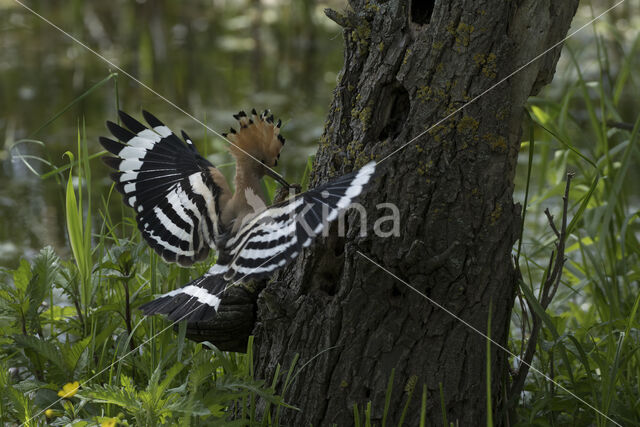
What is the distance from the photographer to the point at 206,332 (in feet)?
7.01

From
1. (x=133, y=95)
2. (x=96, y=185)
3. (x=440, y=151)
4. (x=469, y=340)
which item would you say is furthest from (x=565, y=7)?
(x=133, y=95)

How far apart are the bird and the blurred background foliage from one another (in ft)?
0.39

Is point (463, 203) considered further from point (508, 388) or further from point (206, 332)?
point (206, 332)

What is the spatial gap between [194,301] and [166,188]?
0.52 meters

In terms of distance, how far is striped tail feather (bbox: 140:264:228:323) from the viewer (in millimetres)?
1925

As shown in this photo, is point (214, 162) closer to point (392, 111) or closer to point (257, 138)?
point (257, 138)

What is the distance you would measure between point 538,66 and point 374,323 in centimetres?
81

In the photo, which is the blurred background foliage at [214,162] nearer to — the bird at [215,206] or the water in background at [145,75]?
the water in background at [145,75]

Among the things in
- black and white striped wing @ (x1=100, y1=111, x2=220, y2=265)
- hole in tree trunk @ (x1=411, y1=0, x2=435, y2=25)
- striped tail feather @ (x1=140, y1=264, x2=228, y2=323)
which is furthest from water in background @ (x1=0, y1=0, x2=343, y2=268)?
hole in tree trunk @ (x1=411, y1=0, x2=435, y2=25)

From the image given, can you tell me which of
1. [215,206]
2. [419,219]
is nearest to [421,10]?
[419,219]

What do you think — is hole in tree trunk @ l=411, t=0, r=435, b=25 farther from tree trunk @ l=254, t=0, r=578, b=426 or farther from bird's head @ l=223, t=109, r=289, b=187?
bird's head @ l=223, t=109, r=289, b=187

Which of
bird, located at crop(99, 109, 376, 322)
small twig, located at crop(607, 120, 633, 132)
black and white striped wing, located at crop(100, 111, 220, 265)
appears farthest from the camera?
small twig, located at crop(607, 120, 633, 132)

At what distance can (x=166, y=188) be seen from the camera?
2.38 metres

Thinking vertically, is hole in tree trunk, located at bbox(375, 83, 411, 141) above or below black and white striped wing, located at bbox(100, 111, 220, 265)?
above
